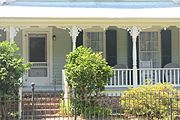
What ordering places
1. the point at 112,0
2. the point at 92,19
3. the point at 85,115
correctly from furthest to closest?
the point at 112,0 < the point at 92,19 < the point at 85,115

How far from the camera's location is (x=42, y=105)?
16281mm

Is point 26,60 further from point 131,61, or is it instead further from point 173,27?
point 173,27

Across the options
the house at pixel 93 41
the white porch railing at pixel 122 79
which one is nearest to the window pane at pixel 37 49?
the house at pixel 93 41

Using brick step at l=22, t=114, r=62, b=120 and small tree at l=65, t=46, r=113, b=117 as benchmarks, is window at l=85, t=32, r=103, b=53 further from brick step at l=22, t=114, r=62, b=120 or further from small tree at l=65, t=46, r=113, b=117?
brick step at l=22, t=114, r=62, b=120

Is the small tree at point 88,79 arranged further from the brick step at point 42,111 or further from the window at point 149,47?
the window at point 149,47

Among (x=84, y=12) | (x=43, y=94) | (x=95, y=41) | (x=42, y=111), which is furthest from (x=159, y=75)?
(x=42, y=111)

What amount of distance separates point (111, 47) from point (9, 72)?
6.57 m

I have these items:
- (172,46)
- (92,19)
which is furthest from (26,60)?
(172,46)

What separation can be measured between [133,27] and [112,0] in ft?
11.0

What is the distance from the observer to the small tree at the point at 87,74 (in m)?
15.1

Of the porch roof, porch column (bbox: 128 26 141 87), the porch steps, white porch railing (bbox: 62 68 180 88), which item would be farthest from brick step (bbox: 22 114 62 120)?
the porch roof

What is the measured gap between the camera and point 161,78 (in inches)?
731

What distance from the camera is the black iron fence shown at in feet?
46.8

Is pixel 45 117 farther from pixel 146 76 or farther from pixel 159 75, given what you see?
pixel 159 75
